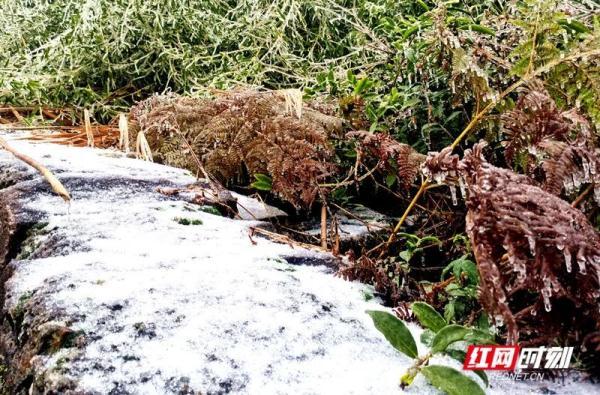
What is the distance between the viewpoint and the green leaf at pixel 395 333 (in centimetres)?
109

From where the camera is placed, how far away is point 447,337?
1.05 metres

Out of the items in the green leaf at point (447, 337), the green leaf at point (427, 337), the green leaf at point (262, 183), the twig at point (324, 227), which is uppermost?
the green leaf at point (447, 337)

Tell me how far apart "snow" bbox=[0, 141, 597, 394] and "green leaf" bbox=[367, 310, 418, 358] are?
4cm

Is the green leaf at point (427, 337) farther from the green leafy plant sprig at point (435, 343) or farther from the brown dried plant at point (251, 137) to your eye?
the brown dried plant at point (251, 137)

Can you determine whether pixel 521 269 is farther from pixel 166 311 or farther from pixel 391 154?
pixel 391 154

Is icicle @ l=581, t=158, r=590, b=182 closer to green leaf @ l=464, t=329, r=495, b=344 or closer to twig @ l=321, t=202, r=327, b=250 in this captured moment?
green leaf @ l=464, t=329, r=495, b=344

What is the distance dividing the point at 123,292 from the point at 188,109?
1.31m

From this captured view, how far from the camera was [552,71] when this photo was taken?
1511mm

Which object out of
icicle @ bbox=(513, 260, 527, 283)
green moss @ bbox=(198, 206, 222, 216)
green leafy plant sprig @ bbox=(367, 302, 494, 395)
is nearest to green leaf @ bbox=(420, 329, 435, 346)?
green leafy plant sprig @ bbox=(367, 302, 494, 395)

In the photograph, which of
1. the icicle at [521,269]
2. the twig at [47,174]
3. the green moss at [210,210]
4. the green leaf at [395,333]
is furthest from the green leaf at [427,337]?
the twig at [47,174]

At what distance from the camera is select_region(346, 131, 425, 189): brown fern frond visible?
166 centimetres

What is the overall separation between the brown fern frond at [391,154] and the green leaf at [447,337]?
2.05 ft

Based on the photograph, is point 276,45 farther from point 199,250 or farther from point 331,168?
point 199,250

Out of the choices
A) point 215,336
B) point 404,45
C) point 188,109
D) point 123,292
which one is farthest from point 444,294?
point 188,109
